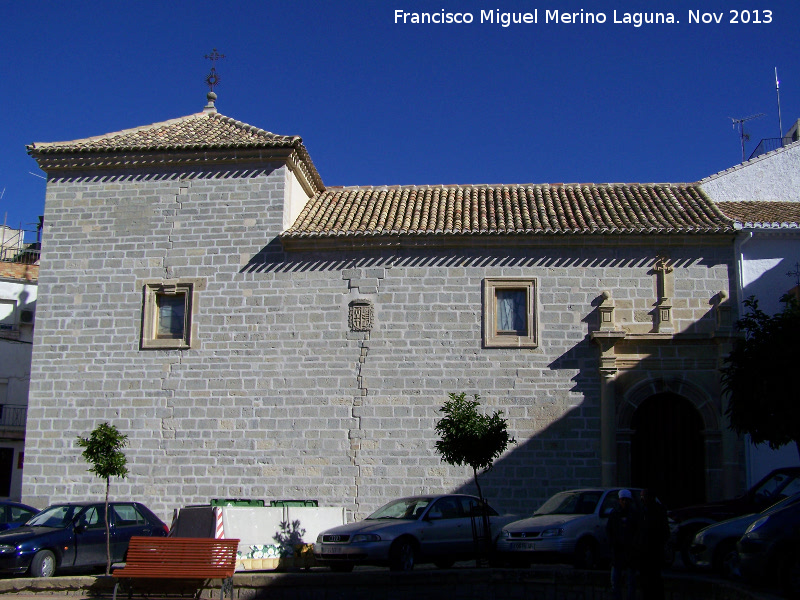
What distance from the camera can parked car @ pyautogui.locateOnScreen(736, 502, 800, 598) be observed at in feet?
29.9

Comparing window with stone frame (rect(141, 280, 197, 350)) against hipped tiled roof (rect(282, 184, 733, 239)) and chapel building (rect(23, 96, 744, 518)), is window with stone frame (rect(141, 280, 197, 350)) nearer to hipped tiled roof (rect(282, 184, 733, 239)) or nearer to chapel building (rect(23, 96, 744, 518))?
chapel building (rect(23, 96, 744, 518))

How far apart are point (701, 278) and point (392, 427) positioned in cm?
668

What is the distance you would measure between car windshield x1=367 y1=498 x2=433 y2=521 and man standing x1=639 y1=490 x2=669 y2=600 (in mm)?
4337

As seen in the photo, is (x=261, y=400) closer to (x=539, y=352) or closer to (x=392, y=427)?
(x=392, y=427)

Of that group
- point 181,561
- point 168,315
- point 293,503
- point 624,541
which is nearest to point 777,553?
point 624,541

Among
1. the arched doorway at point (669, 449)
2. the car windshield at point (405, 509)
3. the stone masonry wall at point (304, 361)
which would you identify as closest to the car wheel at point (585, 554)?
the car windshield at point (405, 509)

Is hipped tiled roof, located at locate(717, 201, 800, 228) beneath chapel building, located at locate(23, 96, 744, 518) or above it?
above

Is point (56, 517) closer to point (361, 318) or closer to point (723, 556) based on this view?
point (361, 318)

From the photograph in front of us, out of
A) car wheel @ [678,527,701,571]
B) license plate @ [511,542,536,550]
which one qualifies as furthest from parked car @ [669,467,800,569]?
license plate @ [511,542,536,550]

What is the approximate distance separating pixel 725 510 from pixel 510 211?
8.11 m

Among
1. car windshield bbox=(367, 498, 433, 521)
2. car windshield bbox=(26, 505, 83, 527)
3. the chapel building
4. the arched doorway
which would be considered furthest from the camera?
the chapel building

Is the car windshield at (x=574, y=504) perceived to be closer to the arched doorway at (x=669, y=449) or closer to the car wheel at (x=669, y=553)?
the car wheel at (x=669, y=553)

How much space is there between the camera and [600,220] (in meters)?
18.1

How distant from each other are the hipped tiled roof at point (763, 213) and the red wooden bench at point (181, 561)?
38.8 ft
